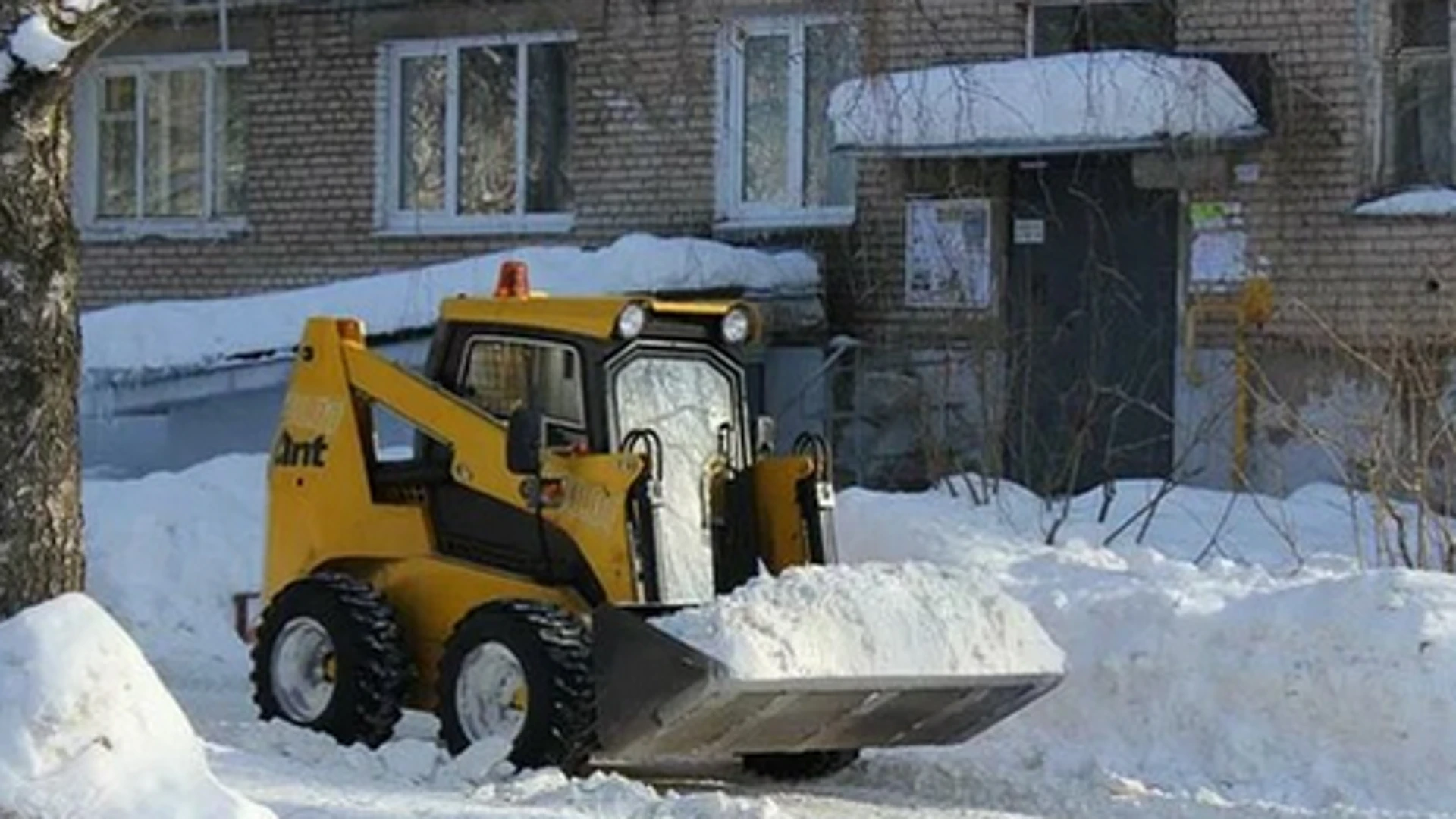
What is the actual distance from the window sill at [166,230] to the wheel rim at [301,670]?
11062mm

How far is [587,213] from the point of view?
20016mm

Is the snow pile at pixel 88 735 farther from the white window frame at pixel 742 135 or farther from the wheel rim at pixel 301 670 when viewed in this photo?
the white window frame at pixel 742 135

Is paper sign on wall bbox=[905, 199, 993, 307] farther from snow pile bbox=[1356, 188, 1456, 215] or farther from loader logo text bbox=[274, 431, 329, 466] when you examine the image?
loader logo text bbox=[274, 431, 329, 466]

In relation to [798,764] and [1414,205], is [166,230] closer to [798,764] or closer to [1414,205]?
[1414,205]

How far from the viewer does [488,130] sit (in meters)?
20.8

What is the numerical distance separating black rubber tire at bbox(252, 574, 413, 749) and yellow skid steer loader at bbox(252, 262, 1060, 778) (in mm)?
10

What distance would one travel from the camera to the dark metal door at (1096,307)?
687 inches

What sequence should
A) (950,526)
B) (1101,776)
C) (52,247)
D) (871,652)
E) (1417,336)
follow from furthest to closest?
1. (1417,336)
2. (950,526)
3. (1101,776)
4. (871,652)
5. (52,247)

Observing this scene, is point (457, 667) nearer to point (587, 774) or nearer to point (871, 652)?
point (587, 774)

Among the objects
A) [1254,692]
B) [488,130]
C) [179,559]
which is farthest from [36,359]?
[488,130]

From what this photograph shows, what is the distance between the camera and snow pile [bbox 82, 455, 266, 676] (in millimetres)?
14703

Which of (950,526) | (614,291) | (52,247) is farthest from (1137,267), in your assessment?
(52,247)

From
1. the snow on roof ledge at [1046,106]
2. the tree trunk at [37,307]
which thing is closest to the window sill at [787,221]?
the snow on roof ledge at [1046,106]

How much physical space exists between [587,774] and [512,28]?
11295 mm
